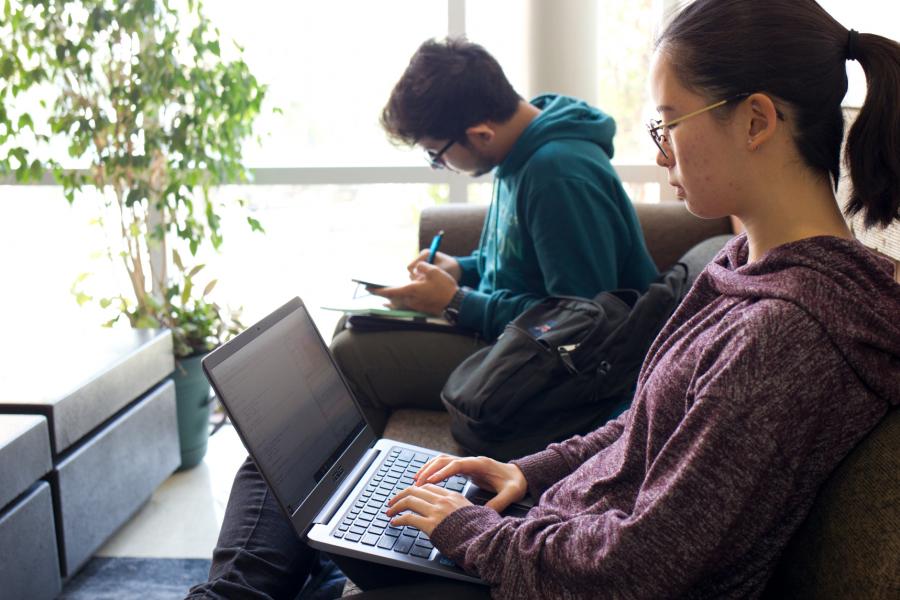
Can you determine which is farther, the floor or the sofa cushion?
the floor

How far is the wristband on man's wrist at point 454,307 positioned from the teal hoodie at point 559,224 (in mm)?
23

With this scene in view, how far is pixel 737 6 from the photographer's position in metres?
0.95

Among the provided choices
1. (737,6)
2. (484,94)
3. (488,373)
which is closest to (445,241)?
(484,94)

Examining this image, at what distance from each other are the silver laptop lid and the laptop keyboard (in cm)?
5

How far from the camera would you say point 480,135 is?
→ 191 centimetres

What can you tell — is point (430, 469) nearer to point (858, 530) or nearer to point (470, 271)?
point (858, 530)

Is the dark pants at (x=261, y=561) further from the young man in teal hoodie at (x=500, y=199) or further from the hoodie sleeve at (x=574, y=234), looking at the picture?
the hoodie sleeve at (x=574, y=234)

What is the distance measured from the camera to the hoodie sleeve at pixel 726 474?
817 mm

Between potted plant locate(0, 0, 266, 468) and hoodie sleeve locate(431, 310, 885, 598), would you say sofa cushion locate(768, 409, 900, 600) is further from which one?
potted plant locate(0, 0, 266, 468)

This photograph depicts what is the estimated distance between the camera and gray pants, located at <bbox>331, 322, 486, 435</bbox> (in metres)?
1.86


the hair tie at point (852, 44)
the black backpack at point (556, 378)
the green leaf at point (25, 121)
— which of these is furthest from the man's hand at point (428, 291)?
the green leaf at point (25, 121)

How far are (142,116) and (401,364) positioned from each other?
125 cm

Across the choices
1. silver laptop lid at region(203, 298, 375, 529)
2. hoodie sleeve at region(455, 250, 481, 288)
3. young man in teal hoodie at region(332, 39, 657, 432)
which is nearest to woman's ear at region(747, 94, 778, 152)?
silver laptop lid at region(203, 298, 375, 529)

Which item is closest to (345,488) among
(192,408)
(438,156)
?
(438,156)
